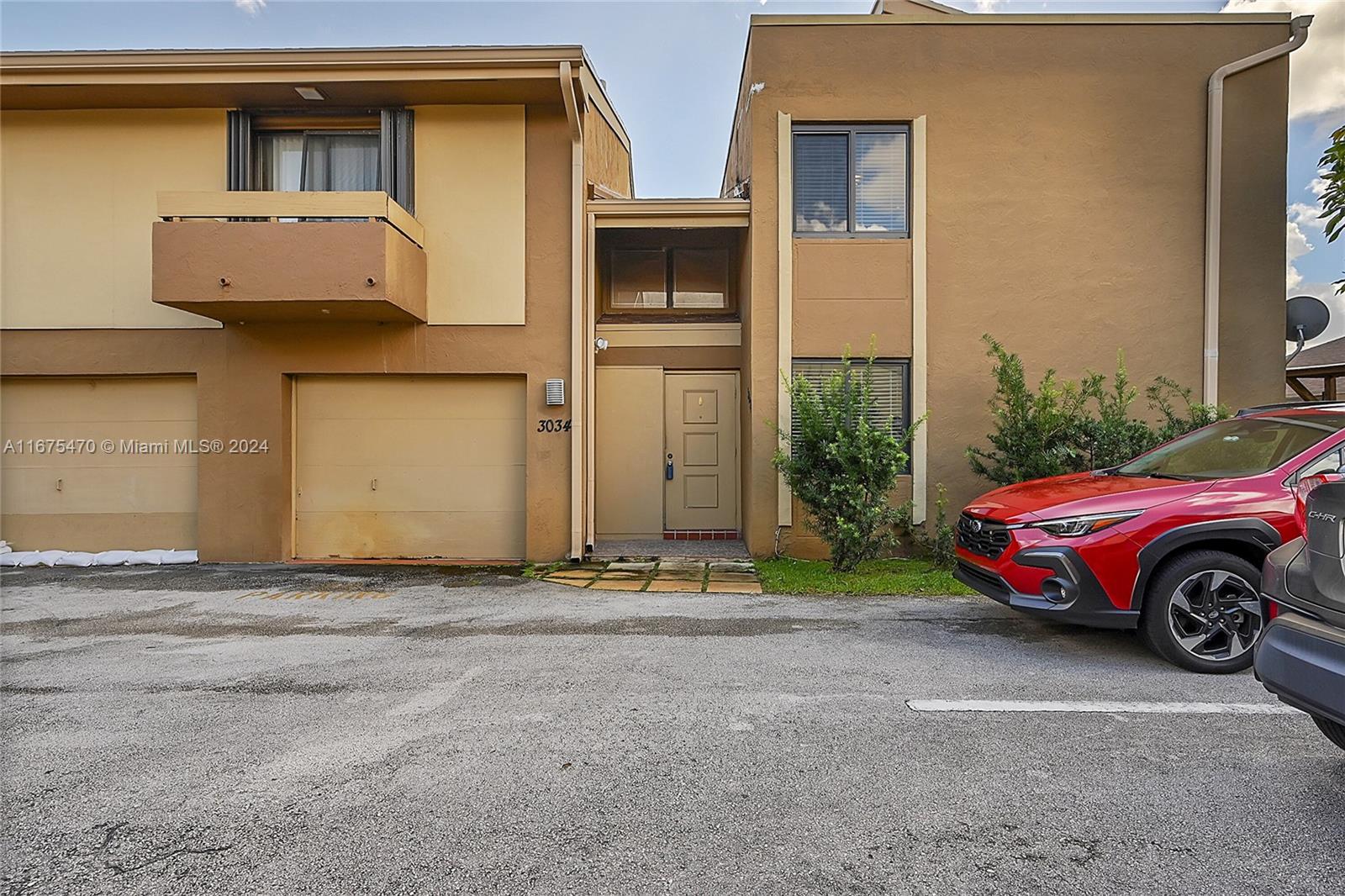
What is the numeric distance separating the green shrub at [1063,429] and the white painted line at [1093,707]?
12.4 ft

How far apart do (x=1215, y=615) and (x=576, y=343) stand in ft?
21.7

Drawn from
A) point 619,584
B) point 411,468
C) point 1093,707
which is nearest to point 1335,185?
point 1093,707

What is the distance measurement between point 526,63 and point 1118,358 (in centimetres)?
753

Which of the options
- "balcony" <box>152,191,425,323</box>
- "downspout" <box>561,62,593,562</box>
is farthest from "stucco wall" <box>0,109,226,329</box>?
"downspout" <box>561,62,593,562</box>

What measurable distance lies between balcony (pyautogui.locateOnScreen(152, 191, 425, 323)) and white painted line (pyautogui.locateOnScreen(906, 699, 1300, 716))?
6.58m

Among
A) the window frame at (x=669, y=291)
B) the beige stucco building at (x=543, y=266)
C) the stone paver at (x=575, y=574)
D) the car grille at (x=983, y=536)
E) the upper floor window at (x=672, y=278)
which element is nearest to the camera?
the car grille at (x=983, y=536)

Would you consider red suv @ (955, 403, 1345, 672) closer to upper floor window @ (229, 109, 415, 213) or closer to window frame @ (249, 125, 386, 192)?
upper floor window @ (229, 109, 415, 213)

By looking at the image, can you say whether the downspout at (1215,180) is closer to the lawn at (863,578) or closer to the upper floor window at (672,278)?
the lawn at (863,578)

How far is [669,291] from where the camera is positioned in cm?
1040

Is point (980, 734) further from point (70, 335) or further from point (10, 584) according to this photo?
point (70, 335)

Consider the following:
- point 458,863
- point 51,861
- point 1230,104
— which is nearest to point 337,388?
point 51,861

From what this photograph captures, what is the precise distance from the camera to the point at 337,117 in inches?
336

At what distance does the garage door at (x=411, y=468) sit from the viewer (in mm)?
8688

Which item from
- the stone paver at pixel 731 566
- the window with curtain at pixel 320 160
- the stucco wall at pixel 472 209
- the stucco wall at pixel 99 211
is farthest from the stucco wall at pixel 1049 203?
the stucco wall at pixel 99 211
